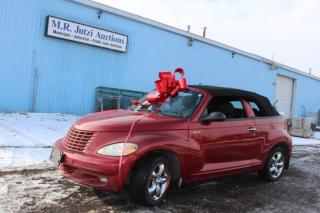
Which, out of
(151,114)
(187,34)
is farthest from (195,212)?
(187,34)

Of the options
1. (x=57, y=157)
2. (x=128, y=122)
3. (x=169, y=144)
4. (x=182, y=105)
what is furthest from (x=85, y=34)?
(x=169, y=144)

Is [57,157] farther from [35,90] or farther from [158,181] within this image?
[35,90]

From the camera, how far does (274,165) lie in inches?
312

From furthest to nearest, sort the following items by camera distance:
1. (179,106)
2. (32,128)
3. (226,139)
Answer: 1. (32,128)
2. (226,139)
3. (179,106)

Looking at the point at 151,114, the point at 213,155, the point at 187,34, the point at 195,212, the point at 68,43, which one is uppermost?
the point at 187,34

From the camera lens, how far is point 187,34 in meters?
19.2

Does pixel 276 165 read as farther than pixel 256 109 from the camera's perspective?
Yes

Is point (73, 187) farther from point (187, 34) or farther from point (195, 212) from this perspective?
point (187, 34)

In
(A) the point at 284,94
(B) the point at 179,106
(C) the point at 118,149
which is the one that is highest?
(A) the point at 284,94

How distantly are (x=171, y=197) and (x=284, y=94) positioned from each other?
23.6m

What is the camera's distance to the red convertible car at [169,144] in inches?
206

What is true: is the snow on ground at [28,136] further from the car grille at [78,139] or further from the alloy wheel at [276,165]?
the alloy wheel at [276,165]

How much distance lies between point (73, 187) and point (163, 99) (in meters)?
1.89

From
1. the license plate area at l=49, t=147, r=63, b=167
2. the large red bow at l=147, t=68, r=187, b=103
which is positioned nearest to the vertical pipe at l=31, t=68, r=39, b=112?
the large red bow at l=147, t=68, r=187, b=103
